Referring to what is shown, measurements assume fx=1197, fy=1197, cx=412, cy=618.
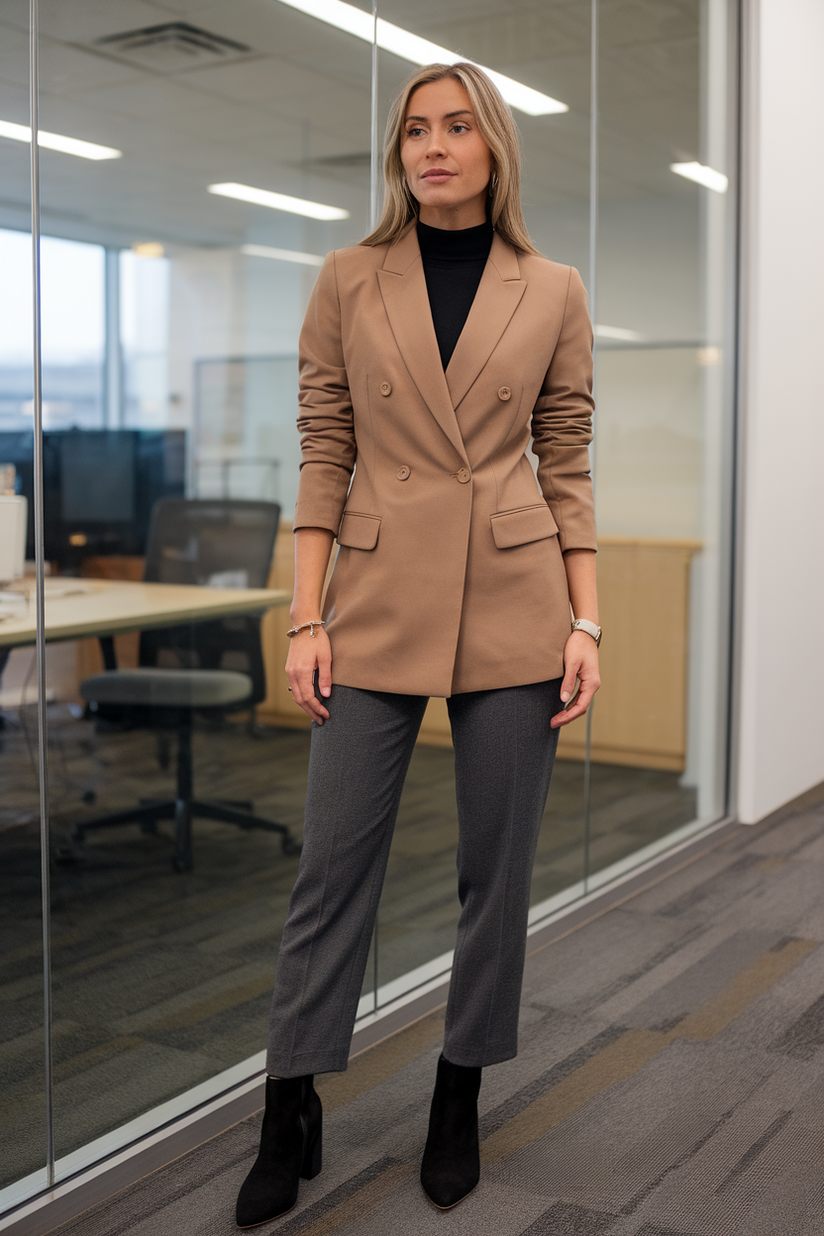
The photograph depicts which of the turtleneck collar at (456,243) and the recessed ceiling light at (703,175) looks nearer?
the turtleneck collar at (456,243)

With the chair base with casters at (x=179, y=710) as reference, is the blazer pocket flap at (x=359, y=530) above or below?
above

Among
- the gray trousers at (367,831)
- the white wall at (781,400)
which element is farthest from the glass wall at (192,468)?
the white wall at (781,400)

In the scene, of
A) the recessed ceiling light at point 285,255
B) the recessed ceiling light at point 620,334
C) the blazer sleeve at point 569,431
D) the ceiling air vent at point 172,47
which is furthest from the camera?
the recessed ceiling light at point 620,334

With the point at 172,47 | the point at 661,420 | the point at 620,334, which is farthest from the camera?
the point at 661,420

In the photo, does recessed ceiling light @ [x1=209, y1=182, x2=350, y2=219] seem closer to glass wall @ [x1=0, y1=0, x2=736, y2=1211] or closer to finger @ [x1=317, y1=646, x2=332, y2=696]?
glass wall @ [x1=0, y1=0, x2=736, y2=1211]

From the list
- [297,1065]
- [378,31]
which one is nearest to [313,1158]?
[297,1065]

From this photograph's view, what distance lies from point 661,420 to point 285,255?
5.02 ft

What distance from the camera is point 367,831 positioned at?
5.26 ft

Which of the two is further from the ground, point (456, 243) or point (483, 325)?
point (456, 243)

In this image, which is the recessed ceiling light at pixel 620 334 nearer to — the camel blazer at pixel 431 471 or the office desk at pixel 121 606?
the office desk at pixel 121 606

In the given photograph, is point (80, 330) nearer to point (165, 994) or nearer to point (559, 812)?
point (165, 994)

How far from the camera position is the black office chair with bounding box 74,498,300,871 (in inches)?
77.5

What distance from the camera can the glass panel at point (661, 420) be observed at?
3129mm

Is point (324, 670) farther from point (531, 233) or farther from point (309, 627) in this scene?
point (531, 233)
